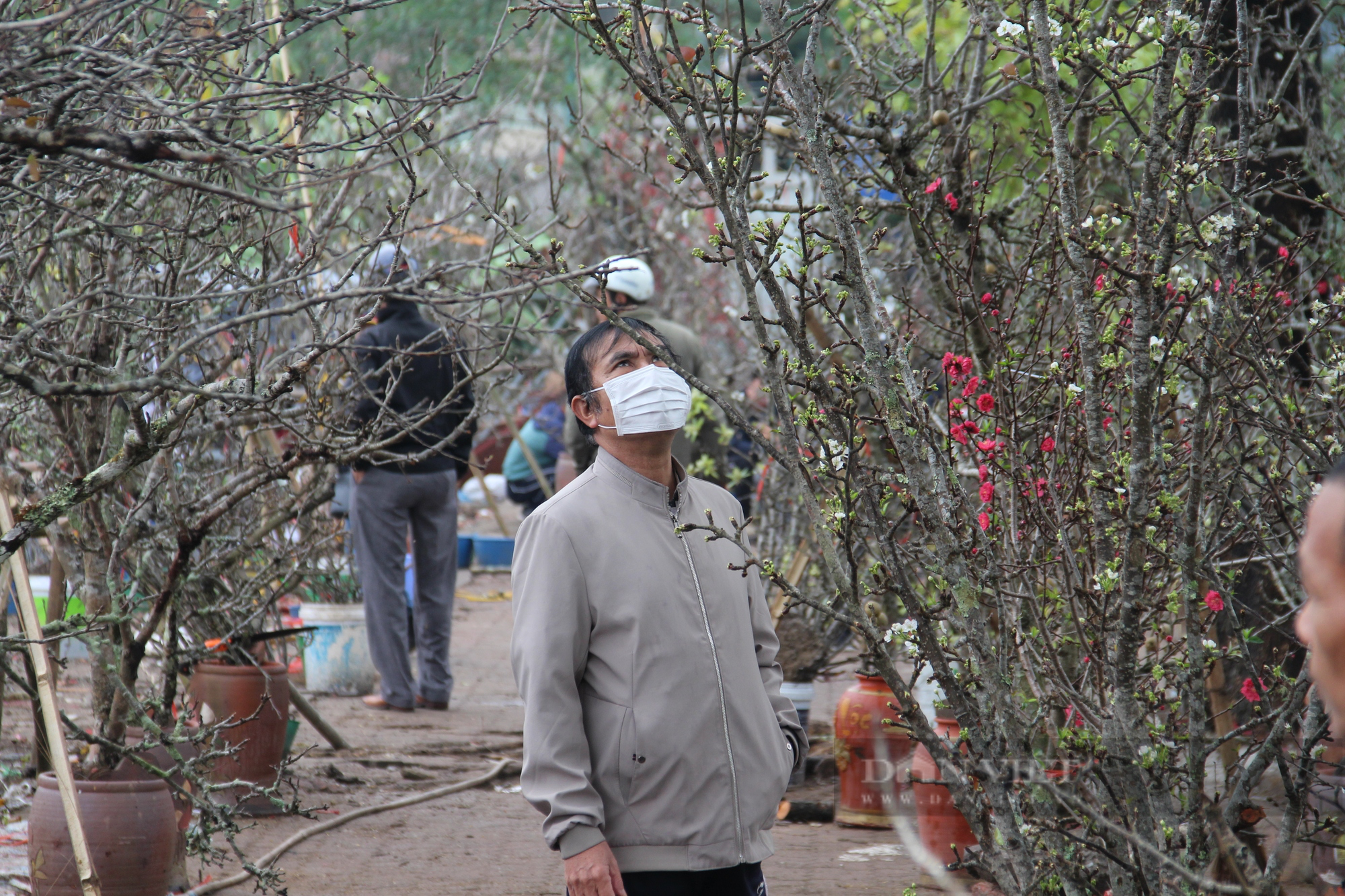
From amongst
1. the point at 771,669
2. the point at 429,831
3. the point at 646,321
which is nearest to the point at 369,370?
the point at 646,321

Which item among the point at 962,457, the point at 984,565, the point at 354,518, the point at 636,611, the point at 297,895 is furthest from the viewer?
the point at 354,518

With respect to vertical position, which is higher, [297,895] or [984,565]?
[984,565]

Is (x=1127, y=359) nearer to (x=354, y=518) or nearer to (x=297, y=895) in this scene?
(x=297, y=895)

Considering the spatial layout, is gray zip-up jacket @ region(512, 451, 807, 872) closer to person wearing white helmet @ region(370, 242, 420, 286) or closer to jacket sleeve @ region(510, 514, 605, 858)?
jacket sleeve @ region(510, 514, 605, 858)

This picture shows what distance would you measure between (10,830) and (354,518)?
265 centimetres

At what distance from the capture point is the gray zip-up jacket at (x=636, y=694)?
2496 mm

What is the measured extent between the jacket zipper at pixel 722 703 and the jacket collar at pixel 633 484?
87mm

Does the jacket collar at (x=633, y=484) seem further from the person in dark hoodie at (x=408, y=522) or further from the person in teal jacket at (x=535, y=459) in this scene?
the person in teal jacket at (x=535, y=459)

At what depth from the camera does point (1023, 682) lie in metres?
3.34

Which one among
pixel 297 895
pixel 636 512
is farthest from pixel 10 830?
pixel 636 512

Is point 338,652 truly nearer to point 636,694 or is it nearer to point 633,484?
point 633,484

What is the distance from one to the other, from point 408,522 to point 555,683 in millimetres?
5120

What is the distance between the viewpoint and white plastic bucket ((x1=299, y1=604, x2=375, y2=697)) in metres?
7.82

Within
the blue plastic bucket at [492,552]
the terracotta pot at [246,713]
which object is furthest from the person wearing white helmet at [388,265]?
the blue plastic bucket at [492,552]
